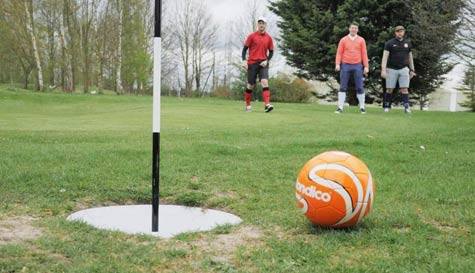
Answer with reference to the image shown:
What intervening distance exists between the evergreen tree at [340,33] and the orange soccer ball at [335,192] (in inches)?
752

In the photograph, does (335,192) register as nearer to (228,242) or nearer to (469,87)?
(228,242)

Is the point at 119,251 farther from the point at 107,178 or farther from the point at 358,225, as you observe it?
the point at 107,178

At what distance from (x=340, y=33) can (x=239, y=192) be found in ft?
67.1

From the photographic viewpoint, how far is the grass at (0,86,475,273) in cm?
289

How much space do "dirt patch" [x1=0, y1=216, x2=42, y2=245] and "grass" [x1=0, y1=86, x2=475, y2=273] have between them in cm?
6

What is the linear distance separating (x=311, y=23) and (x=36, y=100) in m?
13.5

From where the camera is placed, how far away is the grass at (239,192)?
2.89 metres

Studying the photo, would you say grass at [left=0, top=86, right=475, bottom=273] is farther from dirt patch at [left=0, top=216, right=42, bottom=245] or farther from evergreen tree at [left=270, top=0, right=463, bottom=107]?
evergreen tree at [left=270, top=0, right=463, bottom=107]

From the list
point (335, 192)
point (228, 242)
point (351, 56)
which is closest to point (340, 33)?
point (351, 56)

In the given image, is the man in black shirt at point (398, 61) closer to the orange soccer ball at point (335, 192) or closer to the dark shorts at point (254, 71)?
the dark shorts at point (254, 71)

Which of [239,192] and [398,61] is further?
[398,61]

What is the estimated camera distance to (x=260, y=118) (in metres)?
10.9

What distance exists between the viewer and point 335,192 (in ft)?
11.2

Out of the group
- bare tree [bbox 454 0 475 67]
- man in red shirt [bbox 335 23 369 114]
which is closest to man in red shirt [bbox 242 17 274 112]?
man in red shirt [bbox 335 23 369 114]
